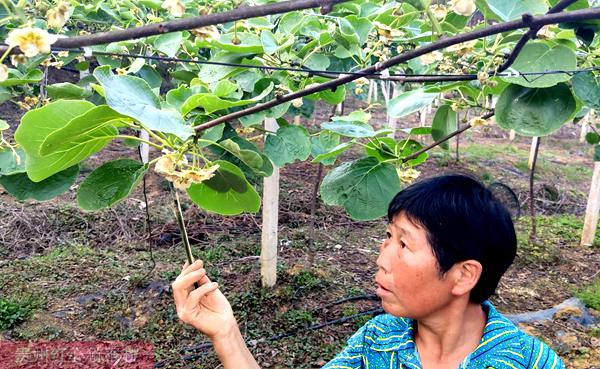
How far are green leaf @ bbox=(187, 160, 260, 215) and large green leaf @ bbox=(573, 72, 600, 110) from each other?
1.98ft

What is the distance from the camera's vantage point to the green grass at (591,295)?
3.23m

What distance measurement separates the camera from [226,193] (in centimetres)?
93

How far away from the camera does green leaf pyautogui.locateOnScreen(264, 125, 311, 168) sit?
1.22 m

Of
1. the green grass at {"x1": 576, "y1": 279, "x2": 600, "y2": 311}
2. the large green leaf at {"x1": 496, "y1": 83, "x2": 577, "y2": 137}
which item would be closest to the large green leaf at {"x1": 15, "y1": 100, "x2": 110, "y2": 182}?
the large green leaf at {"x1": 496, "y1": 83, "x2": 577, "y2": 137}

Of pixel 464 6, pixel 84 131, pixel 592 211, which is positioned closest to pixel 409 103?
pixel 464 6

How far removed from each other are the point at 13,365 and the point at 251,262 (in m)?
1.50

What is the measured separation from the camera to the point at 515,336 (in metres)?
0.88

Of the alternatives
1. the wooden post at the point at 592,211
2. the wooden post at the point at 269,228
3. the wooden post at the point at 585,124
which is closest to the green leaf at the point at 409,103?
the wooden post at the point at 585,124

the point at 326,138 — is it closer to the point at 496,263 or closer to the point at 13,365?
the point at 496,263

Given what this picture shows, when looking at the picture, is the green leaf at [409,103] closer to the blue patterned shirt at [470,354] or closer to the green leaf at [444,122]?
the green leaf at [444,122]

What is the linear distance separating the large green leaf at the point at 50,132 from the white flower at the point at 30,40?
12cm

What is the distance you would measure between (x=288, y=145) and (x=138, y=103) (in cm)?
66

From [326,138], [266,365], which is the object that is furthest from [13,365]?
[326,138]

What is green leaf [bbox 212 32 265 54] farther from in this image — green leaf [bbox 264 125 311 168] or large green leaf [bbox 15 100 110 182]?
large green leaf [bbox 15 100 110 182]
